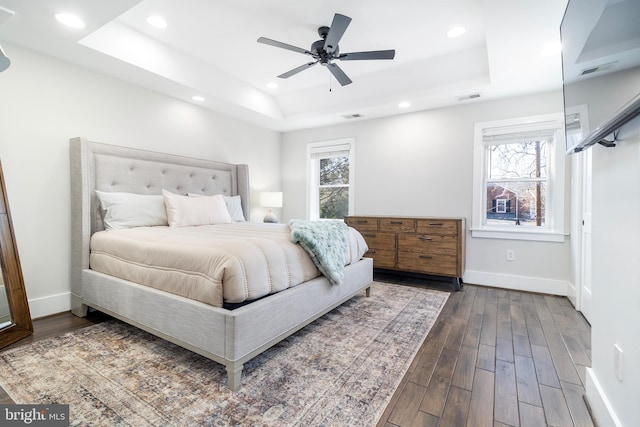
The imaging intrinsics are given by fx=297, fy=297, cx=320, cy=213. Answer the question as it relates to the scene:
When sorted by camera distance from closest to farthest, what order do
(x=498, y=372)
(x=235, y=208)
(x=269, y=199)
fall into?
(x=498, y=372) < (x=235, y=208) < (x=269, y=199)

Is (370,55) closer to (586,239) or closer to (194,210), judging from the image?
(194,210)

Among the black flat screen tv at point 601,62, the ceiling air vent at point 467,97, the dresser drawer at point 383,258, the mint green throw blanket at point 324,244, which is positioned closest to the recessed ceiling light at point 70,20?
the mint green throw blanket at point 324,244

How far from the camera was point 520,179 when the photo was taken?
3.60 metres

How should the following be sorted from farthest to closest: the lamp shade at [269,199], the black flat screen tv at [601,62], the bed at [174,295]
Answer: the lamp shade at [269,199]
the bed at [174,295]
the black flat screen tv at [601,62]

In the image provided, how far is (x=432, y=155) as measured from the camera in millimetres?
4059

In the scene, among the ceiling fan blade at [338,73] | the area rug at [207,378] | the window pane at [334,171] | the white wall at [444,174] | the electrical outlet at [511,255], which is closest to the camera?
the area rug at [207,378]

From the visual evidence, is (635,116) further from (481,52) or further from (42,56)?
(42,56)

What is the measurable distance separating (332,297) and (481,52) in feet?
9.59

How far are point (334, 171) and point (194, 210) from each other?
99.8 inches

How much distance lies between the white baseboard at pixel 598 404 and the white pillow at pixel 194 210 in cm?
328

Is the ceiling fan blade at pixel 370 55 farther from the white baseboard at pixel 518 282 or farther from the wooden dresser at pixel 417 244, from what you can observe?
the white baseboard at pixel 518 282

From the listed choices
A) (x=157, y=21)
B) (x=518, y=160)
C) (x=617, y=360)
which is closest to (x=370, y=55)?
(x=157, y=21)

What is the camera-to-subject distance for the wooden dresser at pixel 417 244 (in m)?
3.51

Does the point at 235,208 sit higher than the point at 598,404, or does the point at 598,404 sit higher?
the point at 235,208
